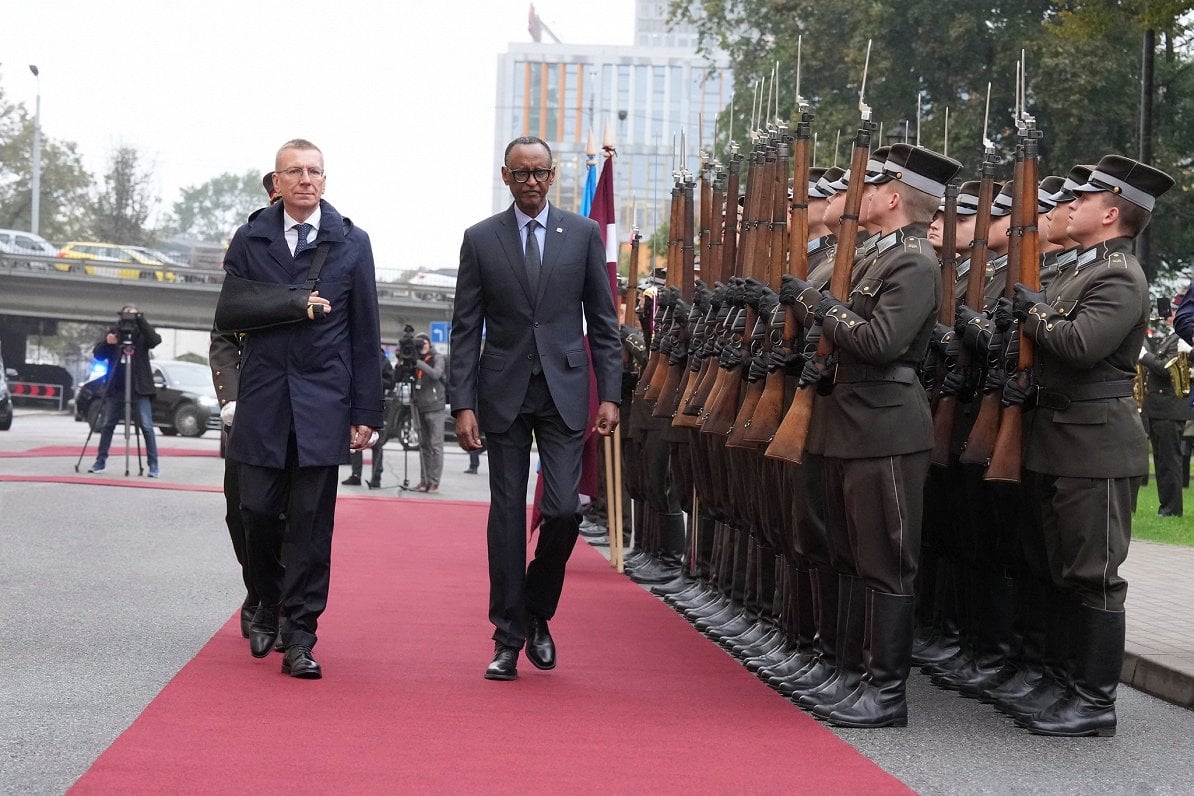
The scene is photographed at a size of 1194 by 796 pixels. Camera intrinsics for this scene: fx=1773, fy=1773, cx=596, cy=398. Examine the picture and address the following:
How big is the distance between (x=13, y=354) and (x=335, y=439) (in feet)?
225

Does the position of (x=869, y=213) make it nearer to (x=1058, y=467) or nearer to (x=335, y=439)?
(x=1058, y=467)

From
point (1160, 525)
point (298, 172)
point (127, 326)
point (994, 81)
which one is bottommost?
point (1160, 525)

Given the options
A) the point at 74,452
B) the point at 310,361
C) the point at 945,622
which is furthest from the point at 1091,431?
the point at 74,452

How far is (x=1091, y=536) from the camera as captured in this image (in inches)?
257

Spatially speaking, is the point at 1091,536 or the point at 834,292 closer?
the point at 1091,536

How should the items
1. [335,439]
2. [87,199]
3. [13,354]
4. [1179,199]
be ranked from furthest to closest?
[87,199]
[13,354]
[1179,199]
[335,439]

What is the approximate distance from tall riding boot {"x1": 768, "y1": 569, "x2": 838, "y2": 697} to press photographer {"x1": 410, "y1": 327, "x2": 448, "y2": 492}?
44.3 feet

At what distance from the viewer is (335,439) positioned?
7.25 metres

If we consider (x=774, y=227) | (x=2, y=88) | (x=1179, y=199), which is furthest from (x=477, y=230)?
(x=2, y=88)

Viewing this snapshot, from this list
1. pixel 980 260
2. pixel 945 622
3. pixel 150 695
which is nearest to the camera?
pixel 150 695

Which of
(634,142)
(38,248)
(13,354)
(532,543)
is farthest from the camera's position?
(634,142)

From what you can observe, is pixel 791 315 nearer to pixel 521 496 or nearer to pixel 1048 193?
pixel 521 496

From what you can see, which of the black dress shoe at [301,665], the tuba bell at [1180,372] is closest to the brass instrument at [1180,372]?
the tuba bell at [1180,372]

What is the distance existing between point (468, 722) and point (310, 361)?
1809 mm
